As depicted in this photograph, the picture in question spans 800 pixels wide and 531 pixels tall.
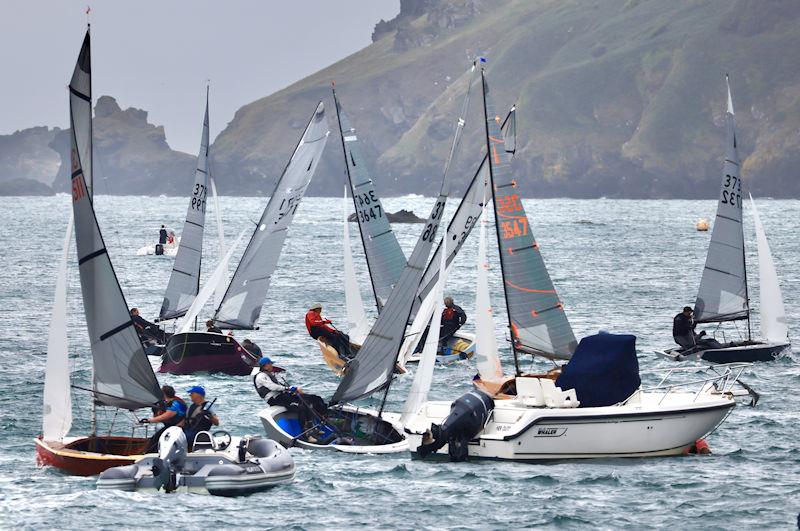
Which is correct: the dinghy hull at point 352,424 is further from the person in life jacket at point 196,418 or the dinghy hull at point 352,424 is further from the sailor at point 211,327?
the sailor at point 211,327

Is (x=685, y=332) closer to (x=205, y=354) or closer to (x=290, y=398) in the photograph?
(x=205, y=354)

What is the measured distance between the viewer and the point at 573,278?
2781 inches

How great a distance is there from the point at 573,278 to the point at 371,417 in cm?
4695

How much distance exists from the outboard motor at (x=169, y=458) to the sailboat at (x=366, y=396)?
11.9 ft

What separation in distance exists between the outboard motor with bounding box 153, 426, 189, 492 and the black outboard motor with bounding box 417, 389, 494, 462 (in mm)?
4759

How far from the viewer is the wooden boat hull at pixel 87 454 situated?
2142 centimetres

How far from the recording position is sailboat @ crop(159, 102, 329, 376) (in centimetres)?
3284

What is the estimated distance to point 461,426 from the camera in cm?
2295

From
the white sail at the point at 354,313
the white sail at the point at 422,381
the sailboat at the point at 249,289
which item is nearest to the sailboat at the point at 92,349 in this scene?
the white sail at the point at 422,381

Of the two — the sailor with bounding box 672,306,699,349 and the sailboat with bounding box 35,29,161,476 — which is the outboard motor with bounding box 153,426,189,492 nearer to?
the sailboat with bounding box 35,29,161,476

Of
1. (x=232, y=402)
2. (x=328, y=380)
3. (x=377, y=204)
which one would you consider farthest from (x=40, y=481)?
(x=377, y=204)

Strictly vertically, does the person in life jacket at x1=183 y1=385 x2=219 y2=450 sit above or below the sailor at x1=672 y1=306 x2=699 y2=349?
below

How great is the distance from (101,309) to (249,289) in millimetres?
12657

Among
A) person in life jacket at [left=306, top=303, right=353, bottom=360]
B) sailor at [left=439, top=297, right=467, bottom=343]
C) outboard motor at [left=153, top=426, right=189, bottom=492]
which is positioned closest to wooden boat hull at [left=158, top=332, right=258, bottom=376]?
person in life jacket at [left=306, top=303, right=353, bottom=360]
